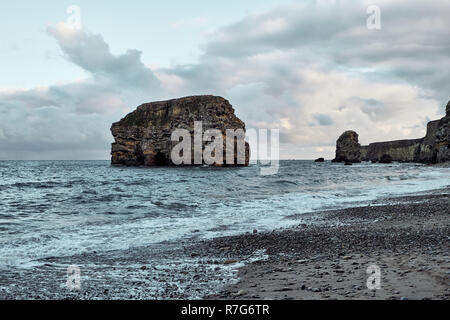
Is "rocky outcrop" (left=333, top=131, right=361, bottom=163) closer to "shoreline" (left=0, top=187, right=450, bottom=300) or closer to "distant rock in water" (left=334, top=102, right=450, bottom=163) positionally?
A: "distant rock in water" (left=334, top=102, right=450, bottom=163)

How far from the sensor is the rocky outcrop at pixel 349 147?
417 ft

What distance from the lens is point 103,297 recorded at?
5.14 metres

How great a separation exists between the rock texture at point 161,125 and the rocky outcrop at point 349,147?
181 ft

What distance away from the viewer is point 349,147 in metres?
128

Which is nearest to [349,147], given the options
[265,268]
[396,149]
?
[396,149]

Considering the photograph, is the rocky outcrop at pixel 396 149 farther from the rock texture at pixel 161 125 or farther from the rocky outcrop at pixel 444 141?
the rock texture at pixel 161 125

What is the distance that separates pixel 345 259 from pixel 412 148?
6195 inches

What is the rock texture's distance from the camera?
81938mm

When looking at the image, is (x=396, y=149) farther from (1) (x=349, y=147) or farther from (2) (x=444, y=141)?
(2) (x=444, y=141)

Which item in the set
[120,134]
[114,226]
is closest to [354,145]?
[120,134]

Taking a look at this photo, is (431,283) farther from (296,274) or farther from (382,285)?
(296,274)
